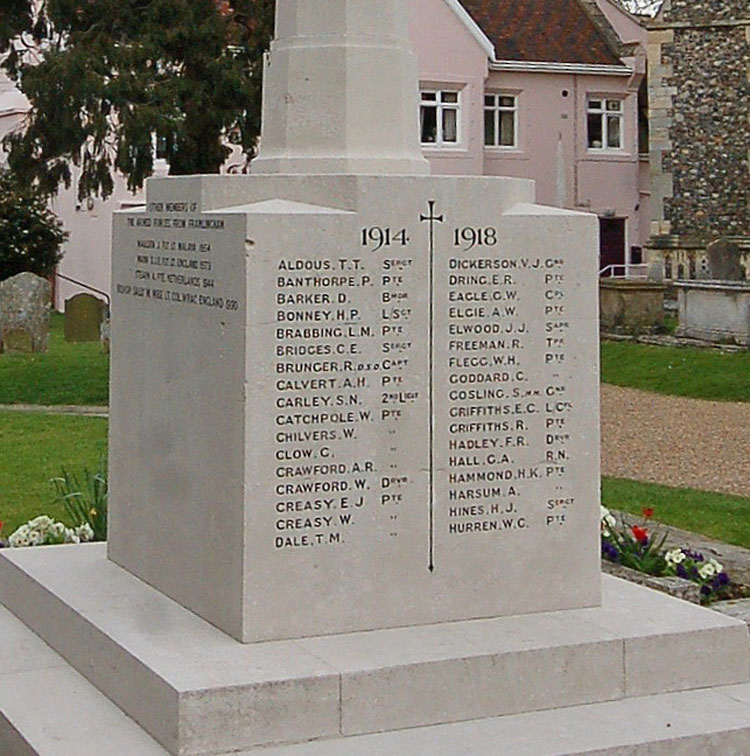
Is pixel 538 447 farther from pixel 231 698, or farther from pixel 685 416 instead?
pixel 685 416

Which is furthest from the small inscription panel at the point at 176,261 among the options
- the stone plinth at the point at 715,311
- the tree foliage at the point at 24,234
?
the tree foliage at the point at 24,234

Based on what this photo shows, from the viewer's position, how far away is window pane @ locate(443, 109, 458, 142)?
120 ft

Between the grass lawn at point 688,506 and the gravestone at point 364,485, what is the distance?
15.1ft

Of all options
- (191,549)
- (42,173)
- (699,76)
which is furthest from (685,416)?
(699,76)

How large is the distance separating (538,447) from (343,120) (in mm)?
1429

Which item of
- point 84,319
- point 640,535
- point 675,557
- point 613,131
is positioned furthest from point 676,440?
point 613,131

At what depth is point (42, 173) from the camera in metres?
21.8

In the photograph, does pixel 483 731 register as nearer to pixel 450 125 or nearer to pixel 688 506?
pixel 688 506

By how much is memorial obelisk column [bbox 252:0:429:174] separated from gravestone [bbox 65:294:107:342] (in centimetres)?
2080

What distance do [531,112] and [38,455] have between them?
25.5 meters

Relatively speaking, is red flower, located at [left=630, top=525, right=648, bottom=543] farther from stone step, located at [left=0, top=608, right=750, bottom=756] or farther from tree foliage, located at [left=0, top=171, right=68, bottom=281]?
tree foliage, located at [left=0, top=171, right=68, bottom=281]

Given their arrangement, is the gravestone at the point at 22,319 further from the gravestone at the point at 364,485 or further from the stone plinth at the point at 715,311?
the gravestone at the point at 364,485

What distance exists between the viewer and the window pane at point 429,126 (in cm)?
3631

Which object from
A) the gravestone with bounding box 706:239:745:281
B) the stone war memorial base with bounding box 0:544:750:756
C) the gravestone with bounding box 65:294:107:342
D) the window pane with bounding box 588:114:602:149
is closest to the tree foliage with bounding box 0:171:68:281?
the gravestone with bounding box 65:294:107:342
